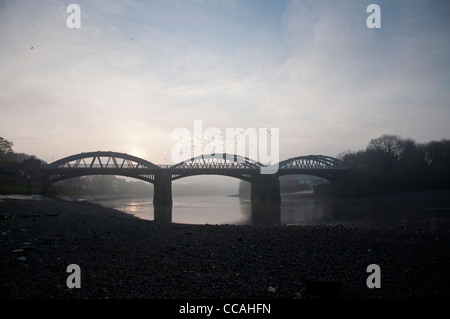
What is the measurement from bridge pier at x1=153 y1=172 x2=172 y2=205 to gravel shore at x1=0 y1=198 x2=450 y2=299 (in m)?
49.5

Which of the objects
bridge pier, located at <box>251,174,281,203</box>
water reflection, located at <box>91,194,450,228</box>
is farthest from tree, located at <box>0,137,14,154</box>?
bridge pier, located at <box>251,174,281,203</box>

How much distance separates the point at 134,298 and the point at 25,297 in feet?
6.82

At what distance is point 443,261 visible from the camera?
29.3ft

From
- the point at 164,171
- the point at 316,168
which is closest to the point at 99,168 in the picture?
the point at 164,171

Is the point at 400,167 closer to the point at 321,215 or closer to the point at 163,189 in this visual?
the point at 321,215

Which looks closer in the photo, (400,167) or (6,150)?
(400,167)

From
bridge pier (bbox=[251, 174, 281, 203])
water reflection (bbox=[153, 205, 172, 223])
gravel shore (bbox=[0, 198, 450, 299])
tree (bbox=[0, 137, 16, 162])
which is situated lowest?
water reflection (bbox=[153, 205, 172, 223])

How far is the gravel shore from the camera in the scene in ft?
21.1

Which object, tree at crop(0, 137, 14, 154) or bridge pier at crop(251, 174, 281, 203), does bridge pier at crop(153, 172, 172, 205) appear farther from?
tree at crop(0, 137, 14, 154)

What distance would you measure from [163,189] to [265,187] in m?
25.3

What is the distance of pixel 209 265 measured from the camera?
27.8ft
